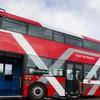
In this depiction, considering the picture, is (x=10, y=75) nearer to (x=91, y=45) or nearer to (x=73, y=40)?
(x=73, y=40)

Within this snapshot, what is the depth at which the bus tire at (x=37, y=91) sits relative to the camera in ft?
49.3

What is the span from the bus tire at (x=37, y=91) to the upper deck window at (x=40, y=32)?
2.68 meters

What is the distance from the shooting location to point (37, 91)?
50.6 ft

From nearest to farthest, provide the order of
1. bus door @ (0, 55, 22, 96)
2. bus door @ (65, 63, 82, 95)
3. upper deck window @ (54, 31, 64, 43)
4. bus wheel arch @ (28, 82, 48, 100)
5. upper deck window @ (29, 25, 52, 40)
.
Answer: bus wheel arch @ (28, 82, 48, 100) → bus door @ (0, 55, 22, 96) → upper deck window @ (29, 25, 52, 40) → upper deck window @ (54, 31, 64, 43) → bus door @ (65, 63, 82, 95)

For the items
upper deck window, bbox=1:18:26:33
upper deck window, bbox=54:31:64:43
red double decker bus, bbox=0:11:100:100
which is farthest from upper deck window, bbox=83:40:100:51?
upper deck window, bbox=1:18:26:33

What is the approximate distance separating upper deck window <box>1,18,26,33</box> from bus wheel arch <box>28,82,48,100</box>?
2.91 metres

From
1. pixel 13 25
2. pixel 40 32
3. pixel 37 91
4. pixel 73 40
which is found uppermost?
pixel 13 25

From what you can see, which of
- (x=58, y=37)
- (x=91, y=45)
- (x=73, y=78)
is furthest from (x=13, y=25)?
(x=91, y=45)

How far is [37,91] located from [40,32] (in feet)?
10.5

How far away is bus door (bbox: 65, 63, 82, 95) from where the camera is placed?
17109mm

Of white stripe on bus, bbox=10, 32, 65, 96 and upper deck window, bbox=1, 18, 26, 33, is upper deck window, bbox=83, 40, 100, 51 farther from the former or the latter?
upper deck window, bbox=1, 18, 26, 33

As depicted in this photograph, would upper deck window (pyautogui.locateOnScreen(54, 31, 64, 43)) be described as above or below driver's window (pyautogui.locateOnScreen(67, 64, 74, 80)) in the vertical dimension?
above

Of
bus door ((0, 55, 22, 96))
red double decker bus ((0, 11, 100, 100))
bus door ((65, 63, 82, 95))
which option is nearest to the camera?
red double decker bus ((0, 11, 100, 100))

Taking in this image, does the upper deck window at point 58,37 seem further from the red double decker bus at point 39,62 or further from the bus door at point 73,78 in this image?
the bus door at point 73,78
